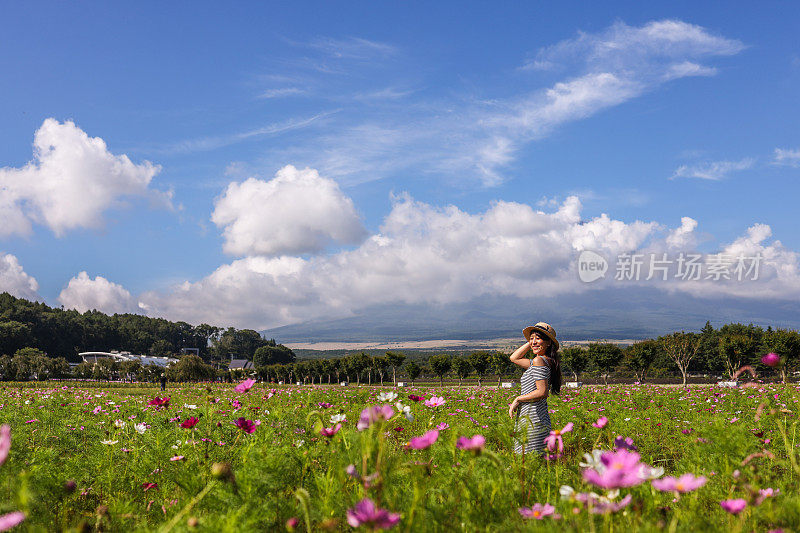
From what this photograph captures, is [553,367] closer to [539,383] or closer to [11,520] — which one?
[539,383]

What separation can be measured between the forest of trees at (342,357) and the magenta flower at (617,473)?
38.8 metres

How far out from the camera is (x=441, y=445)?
3326 millimetres

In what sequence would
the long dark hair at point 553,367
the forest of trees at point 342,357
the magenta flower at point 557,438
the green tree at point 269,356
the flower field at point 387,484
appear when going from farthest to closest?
the green tree at point 269,356, the forest of trees at point 342,357, the long dark hair at point 553,367, the magenta flower at point 557,438, the flower field at point 387,484

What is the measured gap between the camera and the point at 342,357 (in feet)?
271

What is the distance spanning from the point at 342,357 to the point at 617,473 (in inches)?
3277

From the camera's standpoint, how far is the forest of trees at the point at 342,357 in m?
48.4

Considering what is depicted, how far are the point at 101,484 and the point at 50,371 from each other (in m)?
61.3

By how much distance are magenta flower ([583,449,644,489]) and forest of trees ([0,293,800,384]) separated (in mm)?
38775

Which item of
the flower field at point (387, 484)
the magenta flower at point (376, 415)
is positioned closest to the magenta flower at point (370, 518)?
the flower field at point (387, 484)

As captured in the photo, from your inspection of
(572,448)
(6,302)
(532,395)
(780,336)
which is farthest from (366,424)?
(6,302)

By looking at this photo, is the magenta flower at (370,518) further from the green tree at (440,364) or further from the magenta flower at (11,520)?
the green tree at (440,364)

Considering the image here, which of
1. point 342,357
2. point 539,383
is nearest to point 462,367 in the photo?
point 342,357

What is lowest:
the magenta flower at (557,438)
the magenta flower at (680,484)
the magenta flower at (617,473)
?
the magenta flower at (557,438)

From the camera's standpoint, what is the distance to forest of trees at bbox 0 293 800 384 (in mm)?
48375
